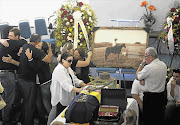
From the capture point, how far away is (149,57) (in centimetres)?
411

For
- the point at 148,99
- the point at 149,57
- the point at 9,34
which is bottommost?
the point at 148,99

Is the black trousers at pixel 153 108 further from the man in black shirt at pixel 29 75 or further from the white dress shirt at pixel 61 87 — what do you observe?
the man in black shirt at pixel 29 75

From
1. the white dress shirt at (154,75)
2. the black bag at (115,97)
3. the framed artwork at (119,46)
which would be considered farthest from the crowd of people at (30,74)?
the white dress shirt at (154,75)

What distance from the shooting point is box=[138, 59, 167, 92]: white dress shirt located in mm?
4062

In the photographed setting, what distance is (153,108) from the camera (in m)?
4.25

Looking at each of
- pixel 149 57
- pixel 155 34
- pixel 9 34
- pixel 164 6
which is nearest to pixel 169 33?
pixel 149 57

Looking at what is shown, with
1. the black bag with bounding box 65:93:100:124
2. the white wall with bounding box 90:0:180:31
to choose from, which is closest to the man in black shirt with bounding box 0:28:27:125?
the black bag with bounding box 65:93:100:124

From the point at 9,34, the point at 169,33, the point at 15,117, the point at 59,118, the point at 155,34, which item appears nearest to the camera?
the point at 59,118

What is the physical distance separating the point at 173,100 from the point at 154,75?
69cm

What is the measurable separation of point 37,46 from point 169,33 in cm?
238

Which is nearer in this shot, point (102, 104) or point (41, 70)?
point (102, 104)

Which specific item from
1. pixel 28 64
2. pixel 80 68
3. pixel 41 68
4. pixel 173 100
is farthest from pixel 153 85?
pixel 28 64

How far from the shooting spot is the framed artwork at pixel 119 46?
4973 millimetres

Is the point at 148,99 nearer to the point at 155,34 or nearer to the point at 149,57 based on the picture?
the point at 149,57
